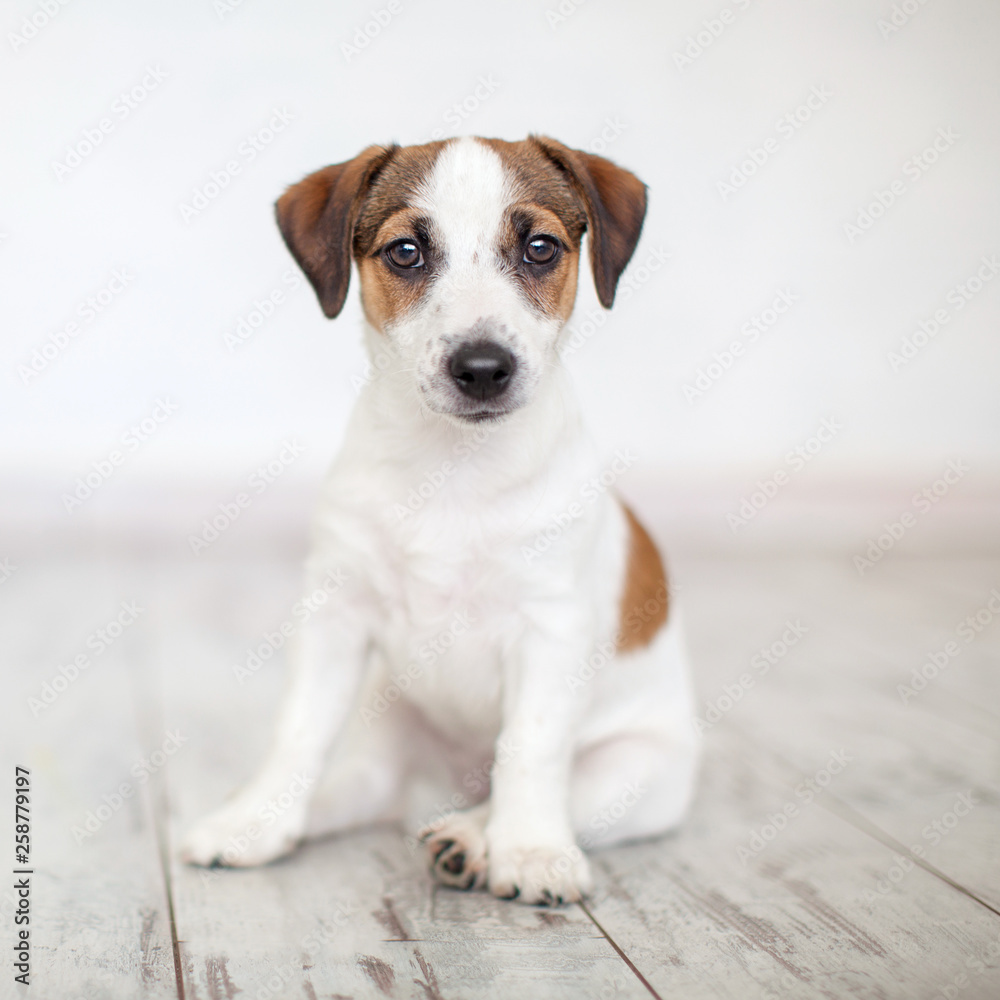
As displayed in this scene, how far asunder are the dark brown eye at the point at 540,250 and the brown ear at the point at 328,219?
388mm

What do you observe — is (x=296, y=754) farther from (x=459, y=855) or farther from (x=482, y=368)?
(x=482, y=368)

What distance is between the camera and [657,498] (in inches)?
252

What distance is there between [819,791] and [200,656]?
2.28 meters

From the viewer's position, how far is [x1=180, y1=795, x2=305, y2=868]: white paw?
2.21 meters

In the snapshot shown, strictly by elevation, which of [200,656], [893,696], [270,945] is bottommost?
[200,656]

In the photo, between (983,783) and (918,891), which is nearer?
(918,891)

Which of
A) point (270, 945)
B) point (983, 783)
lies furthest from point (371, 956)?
point (983, 783)

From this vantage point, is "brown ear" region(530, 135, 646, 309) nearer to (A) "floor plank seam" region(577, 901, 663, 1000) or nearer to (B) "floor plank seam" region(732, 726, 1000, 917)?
(A) "floor plank seam" region(577, 901, 663, 1000)

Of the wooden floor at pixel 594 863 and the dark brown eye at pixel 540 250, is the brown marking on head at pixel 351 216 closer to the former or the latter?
the dark brown eye at pixel 540 250

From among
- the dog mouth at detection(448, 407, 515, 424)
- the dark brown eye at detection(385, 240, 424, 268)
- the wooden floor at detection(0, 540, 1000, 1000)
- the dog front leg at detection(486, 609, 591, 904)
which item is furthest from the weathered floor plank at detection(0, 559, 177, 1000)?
the dark brown eye at detection(385, 240, 424, 268)

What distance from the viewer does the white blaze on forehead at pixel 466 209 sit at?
7.43ft

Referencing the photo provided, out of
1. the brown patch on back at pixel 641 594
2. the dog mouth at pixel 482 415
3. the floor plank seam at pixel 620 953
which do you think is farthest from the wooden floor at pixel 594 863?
the dog mouth at pixel 482 415

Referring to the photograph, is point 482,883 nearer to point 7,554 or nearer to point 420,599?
point 420,599

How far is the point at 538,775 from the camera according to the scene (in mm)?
2174
